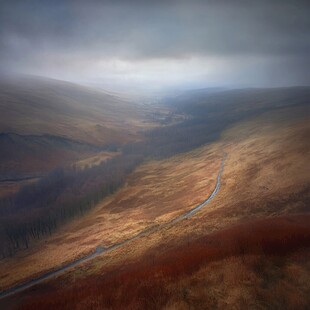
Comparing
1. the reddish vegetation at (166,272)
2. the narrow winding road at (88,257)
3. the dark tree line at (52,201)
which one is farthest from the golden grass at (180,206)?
the reddish vegetation at (166,272)

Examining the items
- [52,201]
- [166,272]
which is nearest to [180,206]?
[166,272]

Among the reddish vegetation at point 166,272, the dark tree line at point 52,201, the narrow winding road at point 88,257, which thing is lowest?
the dark tree line at point 52,201

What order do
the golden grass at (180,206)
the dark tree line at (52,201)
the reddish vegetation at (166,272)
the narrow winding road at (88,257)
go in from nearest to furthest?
the reddish vegetation at (166,272)
the narrow winding road at (88,257)
the golden grass at (180,206)
the dark tree line at (52,201)

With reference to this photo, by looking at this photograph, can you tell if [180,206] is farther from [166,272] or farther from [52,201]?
[52,201]

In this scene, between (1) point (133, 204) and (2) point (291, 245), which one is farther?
(1) point (133, 204)

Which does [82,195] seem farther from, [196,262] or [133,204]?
[196,262]

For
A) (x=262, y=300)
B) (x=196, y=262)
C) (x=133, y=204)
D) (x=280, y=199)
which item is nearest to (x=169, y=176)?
(x=133, y=204)

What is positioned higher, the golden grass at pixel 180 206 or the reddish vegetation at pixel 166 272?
the reddish vegetation at pixel 166 272

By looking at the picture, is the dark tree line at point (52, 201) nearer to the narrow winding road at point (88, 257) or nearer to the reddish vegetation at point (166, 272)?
the narrow winding road at point (88, 257)
